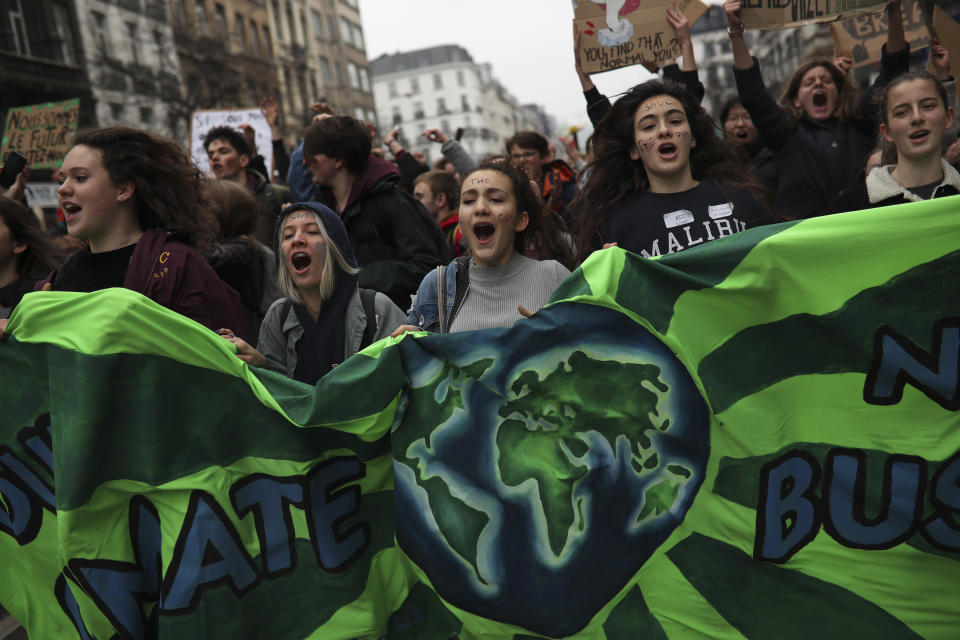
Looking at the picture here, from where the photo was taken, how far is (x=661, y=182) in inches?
137

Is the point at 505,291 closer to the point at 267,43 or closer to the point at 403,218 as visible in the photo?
the point at 403,218

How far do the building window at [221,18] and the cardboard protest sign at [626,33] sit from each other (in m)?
36.6

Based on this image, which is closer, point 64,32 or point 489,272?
point 489,272

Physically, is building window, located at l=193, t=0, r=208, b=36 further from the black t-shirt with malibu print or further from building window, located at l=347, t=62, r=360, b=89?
the black t-shirt with malibu print

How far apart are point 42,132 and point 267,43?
39299 mm

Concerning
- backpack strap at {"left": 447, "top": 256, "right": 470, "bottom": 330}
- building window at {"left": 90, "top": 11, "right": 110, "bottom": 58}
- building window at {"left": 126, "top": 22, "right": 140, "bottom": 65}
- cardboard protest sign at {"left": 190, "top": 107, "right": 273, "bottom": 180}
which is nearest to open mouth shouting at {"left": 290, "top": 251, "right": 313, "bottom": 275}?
backpack strap at {"left": 447, "top": 256, "right": 470, "bottom": 330}

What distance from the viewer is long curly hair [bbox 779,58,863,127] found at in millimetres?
4941

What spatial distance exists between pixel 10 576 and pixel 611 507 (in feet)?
6.49

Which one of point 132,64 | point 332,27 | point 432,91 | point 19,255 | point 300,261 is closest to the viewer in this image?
point 300,261

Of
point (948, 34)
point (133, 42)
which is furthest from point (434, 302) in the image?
point (133, 42)

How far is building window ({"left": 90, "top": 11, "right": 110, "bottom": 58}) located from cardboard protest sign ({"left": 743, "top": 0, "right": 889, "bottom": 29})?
27.6 meters

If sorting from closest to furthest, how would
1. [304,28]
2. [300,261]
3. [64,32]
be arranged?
1. [300,261]
2. [64,32]
3. [304,28]

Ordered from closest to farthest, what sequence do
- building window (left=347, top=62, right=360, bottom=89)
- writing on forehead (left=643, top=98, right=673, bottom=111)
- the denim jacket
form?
1. the denim jacket
2. writing on forehead (left=643, top=98, right=673, bottom=111)
3. building window (left=347, top=62, right=360, bottom=89)

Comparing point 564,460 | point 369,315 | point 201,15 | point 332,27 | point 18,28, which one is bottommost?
point 564,460
